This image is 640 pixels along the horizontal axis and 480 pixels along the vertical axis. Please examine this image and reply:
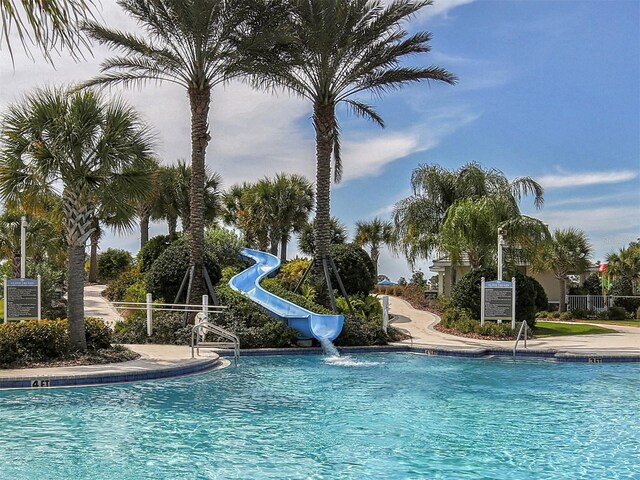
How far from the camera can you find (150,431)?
8.38 meters

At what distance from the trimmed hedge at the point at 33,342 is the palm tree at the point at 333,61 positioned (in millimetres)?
9574

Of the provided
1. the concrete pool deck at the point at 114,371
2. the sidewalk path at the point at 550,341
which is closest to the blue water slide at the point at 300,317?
the sidewalk path at the point at 550,341

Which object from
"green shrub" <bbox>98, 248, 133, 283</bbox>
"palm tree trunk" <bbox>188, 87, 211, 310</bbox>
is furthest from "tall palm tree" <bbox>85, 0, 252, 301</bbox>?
"green shrub" <bbox>98, 248, 133, 283</bbox>

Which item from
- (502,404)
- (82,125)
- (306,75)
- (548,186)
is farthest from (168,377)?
(548,186)

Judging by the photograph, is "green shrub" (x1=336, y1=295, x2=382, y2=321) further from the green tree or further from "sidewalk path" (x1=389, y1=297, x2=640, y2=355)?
the green tree

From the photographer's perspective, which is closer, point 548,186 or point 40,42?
A: point 40,42

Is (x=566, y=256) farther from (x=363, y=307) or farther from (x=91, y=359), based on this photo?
(x=91, y=359)

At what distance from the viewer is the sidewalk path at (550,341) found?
17.9 metres

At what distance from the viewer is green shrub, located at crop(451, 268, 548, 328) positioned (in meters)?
21.8

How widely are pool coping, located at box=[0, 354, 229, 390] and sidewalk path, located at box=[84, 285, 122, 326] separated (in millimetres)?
8072

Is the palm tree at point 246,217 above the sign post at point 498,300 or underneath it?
above

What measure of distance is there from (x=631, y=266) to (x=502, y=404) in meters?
31.0

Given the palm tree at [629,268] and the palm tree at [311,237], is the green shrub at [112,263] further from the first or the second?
the palm tree at [629,268]

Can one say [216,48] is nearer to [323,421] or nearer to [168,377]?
[168,377]
